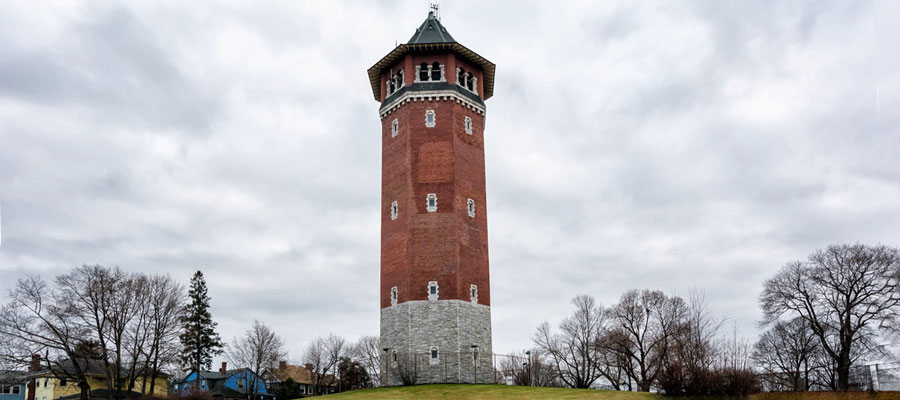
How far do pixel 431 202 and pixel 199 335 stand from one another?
3402 cm

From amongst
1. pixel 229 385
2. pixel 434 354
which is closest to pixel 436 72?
pixel 434 354

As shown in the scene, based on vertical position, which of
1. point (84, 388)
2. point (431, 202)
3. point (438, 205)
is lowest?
point (84, 388)

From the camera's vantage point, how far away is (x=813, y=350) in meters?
53.2

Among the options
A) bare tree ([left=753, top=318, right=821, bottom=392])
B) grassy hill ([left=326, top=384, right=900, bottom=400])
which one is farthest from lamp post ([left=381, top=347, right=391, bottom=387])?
bare tree ([left=753, top=318, right=821, bottom=392])

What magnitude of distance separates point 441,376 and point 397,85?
62.4 ft

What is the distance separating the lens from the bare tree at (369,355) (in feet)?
260

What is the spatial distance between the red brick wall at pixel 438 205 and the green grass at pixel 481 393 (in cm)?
568

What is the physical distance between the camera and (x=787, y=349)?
5859 cm

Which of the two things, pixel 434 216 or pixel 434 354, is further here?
pixel 434 216

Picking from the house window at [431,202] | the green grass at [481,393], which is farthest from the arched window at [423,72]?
the green grass at [481,393]

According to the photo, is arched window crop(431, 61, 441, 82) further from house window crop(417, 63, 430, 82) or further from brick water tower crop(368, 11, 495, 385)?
house window crop(417, 63, 430, 82)

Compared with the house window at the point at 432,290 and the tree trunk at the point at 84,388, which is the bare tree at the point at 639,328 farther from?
the tree trunk at the point at 84,388

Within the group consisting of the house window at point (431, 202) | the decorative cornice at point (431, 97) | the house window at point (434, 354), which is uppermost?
the decorative cornice at point (431, 97)

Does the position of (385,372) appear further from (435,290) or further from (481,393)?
(481,393)
